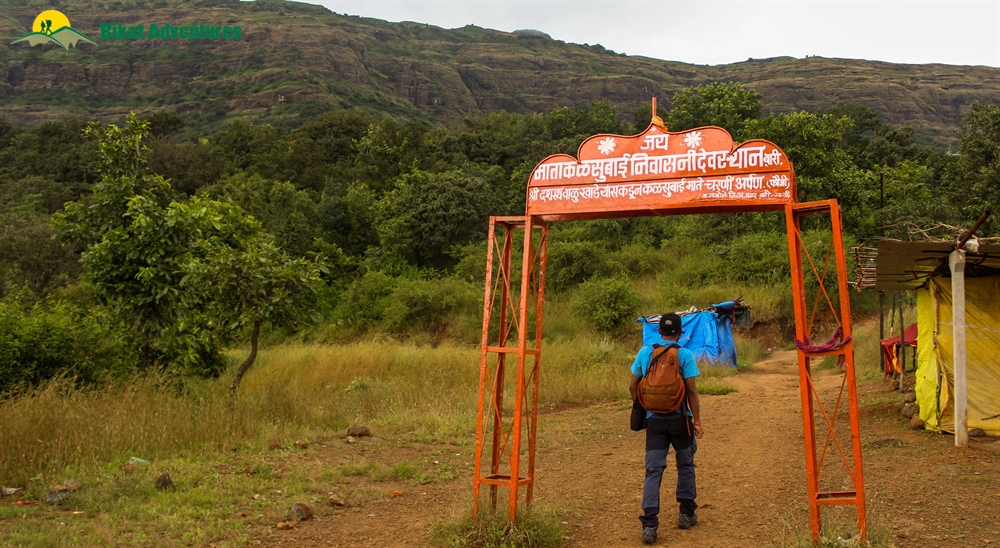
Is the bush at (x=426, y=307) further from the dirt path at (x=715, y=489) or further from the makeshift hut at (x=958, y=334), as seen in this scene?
the makeshift hut at (x=958, y=334)

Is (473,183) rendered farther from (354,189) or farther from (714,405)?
(714,405)

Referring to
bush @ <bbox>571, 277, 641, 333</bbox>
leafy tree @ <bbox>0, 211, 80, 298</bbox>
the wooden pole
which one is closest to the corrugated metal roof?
the wooden pole

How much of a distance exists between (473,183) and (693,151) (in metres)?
24.9

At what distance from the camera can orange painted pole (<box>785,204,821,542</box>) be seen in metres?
5.00

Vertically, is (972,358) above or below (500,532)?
above

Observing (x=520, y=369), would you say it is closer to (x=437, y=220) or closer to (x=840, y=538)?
(x=840, y=538)

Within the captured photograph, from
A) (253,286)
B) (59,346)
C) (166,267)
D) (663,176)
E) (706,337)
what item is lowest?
(706,337)

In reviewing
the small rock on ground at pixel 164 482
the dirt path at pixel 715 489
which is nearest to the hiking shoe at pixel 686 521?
the dirt path at pixel 715 489

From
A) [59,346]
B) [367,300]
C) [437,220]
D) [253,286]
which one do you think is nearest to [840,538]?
[253,286]

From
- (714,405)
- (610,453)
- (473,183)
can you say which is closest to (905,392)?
(714,405)

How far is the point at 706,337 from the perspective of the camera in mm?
18297

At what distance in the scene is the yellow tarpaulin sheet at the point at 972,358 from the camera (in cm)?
856

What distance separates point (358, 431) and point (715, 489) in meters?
4.76

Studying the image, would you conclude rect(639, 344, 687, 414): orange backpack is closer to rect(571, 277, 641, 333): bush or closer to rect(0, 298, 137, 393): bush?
rect(0, 298, 137, 393): bush
